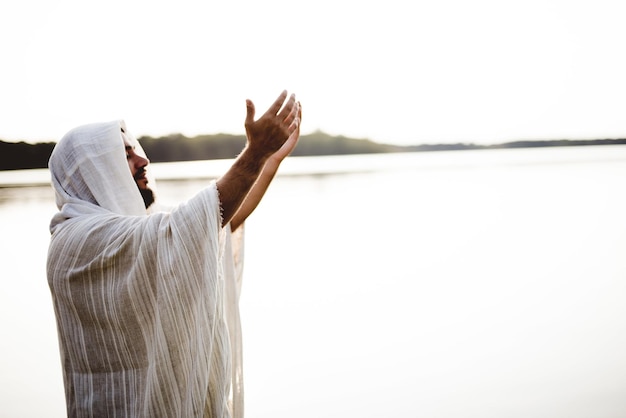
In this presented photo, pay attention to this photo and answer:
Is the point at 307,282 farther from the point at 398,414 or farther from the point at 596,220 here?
the point at 596,220

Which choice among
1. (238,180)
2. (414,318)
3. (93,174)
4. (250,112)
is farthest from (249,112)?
(414,318)

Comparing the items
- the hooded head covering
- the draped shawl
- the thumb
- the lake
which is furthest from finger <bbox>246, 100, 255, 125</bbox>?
the lake

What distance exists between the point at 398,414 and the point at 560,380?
1.01 m

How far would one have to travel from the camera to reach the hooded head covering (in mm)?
1332

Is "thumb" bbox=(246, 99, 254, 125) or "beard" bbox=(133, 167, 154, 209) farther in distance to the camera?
"beard" bbox=(133, 167, 154, 209)

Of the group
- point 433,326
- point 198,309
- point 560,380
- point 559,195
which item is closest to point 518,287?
point 433,326

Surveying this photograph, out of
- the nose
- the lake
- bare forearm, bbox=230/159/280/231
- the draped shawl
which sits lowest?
the lake

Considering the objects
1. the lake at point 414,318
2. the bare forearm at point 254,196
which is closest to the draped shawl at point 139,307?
the bare forearm at point 254,196

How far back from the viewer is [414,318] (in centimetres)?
391

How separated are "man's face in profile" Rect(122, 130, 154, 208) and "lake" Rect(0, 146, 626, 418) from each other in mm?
1693

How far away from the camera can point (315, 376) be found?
10.0 ft

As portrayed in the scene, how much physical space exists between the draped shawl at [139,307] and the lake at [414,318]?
1624 mm

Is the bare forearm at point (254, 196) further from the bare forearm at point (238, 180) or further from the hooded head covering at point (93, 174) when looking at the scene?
the bare forearm at point (238, 180)

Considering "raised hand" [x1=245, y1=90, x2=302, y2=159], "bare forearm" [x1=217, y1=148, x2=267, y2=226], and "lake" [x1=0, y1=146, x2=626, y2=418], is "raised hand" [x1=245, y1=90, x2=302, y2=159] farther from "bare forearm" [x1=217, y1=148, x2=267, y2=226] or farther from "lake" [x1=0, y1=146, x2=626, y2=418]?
"lake" [x1=0, y1=146, x2=626, y2=418]
